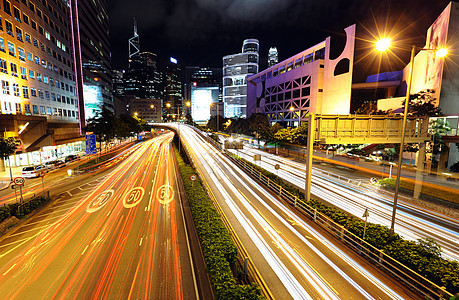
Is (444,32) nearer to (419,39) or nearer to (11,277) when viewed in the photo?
(419,39)

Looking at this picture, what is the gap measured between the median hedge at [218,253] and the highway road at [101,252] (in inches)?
56.0

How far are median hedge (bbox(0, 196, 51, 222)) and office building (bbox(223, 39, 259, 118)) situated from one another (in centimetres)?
15335

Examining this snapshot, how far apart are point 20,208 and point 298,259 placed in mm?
22015

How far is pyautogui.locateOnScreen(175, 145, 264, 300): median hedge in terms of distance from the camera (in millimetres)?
7750

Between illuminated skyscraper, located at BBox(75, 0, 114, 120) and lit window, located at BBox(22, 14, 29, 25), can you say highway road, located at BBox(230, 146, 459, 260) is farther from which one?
illuminated skyscraper, located at BBox(75, 0, 114, 120)

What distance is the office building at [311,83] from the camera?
63.4m

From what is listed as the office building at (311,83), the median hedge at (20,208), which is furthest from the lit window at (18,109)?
the office building at (311,83)

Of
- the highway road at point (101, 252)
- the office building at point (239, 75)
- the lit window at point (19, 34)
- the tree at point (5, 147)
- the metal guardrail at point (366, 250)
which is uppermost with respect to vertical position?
the office building at point (239, 75)

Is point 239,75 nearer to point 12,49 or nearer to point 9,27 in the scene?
point 9,27

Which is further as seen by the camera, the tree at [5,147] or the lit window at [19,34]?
the lit window at [19,34]

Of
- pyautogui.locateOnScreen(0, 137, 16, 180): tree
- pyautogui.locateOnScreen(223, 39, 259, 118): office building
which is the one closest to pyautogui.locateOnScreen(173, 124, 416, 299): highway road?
pyautogui.locateOnScreen(0, 137, 16, 180): tree

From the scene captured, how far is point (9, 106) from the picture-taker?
33.0 metres

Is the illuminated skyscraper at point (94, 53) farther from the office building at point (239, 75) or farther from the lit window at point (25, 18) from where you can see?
the office building at point (239, 75)

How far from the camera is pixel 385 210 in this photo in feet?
59.1
